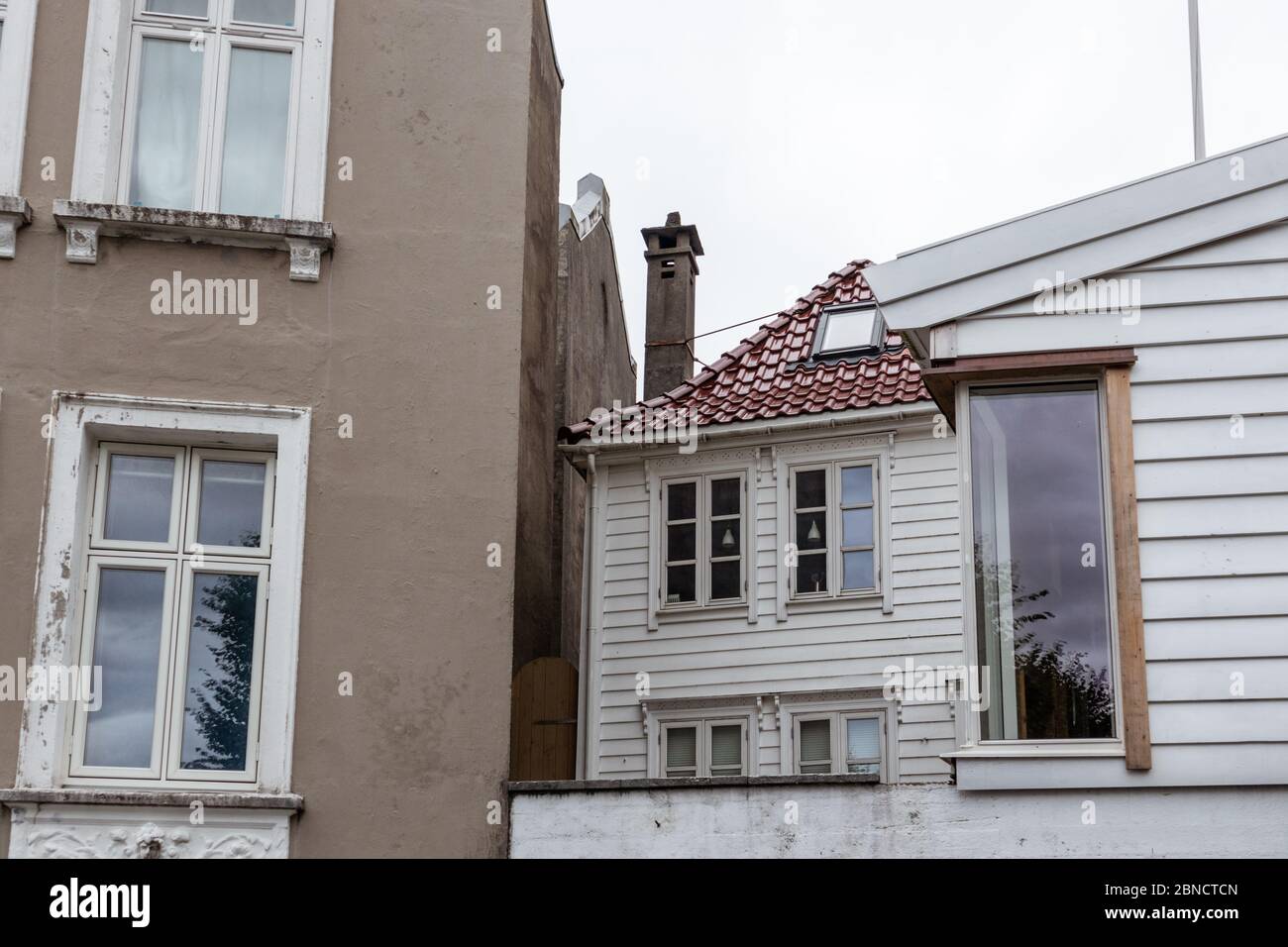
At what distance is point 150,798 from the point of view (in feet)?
32.4

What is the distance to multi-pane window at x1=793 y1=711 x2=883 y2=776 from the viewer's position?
56.8 feet

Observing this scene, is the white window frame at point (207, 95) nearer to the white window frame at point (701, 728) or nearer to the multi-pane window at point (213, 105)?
the multi-pane window at point (213, 105)

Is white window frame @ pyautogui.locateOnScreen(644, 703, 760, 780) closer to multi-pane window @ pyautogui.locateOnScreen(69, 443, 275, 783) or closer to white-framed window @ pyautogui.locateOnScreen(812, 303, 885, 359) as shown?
white-framed window @ pyautogui.locateOnScreen(812, 303, 885, 359)

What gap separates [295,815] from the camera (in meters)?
10.1

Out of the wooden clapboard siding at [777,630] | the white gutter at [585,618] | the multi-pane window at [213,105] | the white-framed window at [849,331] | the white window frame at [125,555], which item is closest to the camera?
the white window frame at [125,555]

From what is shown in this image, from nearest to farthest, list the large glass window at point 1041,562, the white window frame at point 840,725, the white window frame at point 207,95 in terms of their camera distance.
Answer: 1. the large glass window at point 1041,562
2. the white window frame at point 207,95
3. the white window frame at point 840,725

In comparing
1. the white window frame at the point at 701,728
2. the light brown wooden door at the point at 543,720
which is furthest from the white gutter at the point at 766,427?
the light brown wooden door at the point at 543,720

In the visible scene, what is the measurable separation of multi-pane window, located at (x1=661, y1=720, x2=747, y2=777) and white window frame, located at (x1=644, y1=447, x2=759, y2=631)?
1.11 m

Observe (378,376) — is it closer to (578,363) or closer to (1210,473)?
(1210,473)

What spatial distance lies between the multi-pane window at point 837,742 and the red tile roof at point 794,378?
3.12 metres

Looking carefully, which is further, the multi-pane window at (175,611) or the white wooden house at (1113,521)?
Answer: the multi-pane window at (175,611)

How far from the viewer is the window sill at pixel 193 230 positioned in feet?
35.1
